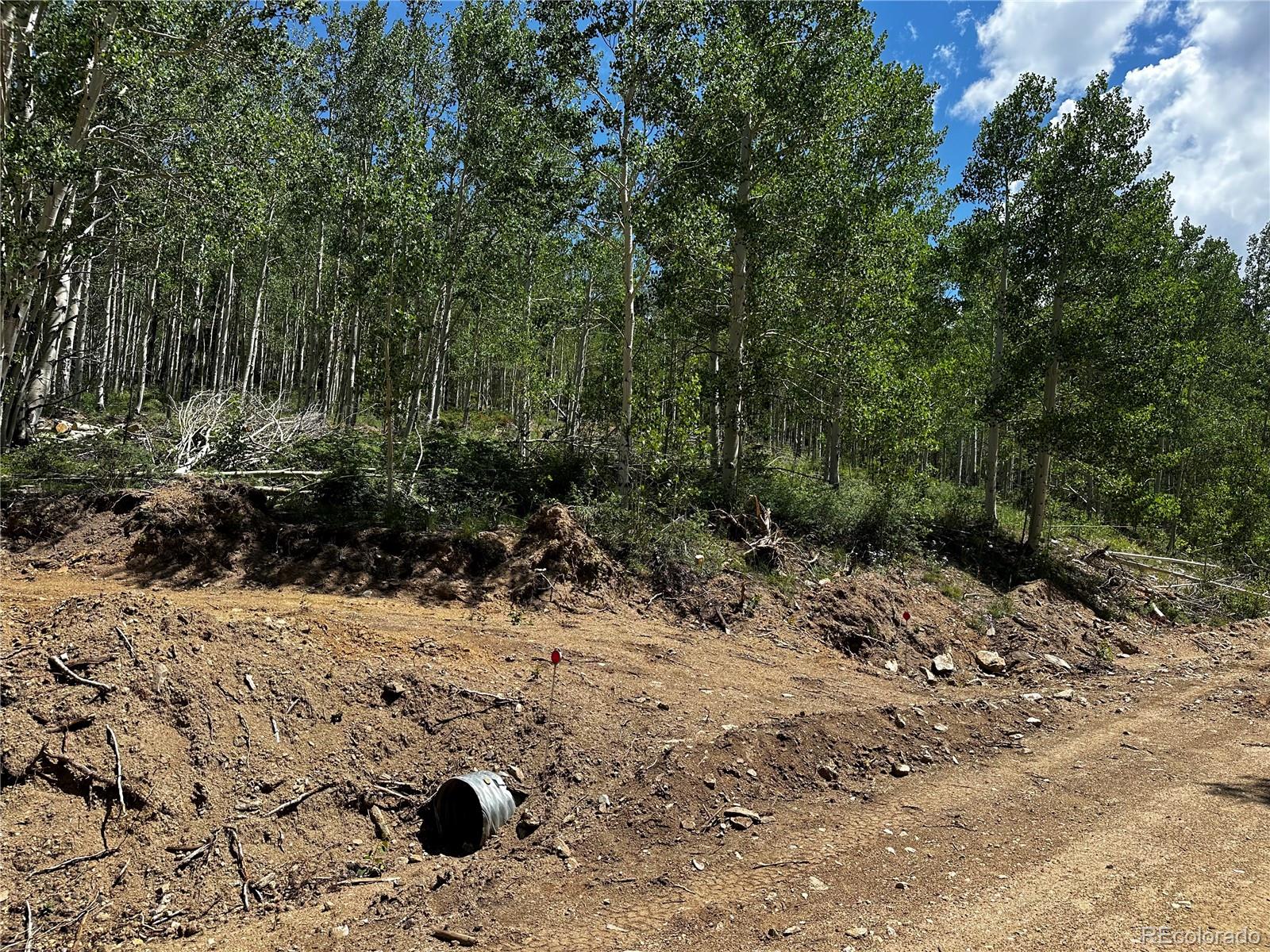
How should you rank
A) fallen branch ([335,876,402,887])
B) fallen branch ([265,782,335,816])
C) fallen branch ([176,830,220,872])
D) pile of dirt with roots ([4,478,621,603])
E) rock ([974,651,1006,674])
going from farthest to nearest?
1. rock ([974,651,1006,674])
2. pile of dirt with roots ([4,478,621,603])
3. fallen branch ([265,782,335,816])
4. fallen branch ([335,876,402,887])
5. fallen branch ([176,830,220,872])

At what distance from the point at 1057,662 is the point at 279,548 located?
12340 mm

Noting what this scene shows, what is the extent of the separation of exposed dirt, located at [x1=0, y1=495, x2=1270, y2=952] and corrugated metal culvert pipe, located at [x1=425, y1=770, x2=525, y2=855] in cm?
13

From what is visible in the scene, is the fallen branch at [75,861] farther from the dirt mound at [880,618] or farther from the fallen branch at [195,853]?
the dirt mound at [880,618]

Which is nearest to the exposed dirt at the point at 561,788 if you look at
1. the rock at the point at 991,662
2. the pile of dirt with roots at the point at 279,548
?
the pile of dirt with roots at the point at 279,548

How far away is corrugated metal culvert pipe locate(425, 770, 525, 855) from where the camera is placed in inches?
199

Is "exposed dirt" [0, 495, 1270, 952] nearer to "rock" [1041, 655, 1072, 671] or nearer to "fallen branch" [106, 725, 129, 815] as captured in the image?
"fallen branch" [106, 725, 129, 815]

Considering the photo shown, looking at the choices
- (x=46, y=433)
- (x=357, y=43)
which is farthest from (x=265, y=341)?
(x=46, y=433)

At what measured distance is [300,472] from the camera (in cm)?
1194

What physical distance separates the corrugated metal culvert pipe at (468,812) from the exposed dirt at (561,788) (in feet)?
0.43

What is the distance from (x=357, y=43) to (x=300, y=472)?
20742 millimetres

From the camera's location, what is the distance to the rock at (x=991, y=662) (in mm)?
10641

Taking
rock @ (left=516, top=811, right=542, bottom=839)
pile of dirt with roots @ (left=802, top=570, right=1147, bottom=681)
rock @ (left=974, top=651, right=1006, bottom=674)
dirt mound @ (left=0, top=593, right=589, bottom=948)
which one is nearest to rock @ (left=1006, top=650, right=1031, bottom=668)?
pile of dirt with roots @ (left=802, top=570, right=1147, bottom=681)

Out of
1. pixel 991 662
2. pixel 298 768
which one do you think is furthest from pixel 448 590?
pixel 991 662

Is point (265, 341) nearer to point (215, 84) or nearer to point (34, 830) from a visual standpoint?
point (215, 84)
